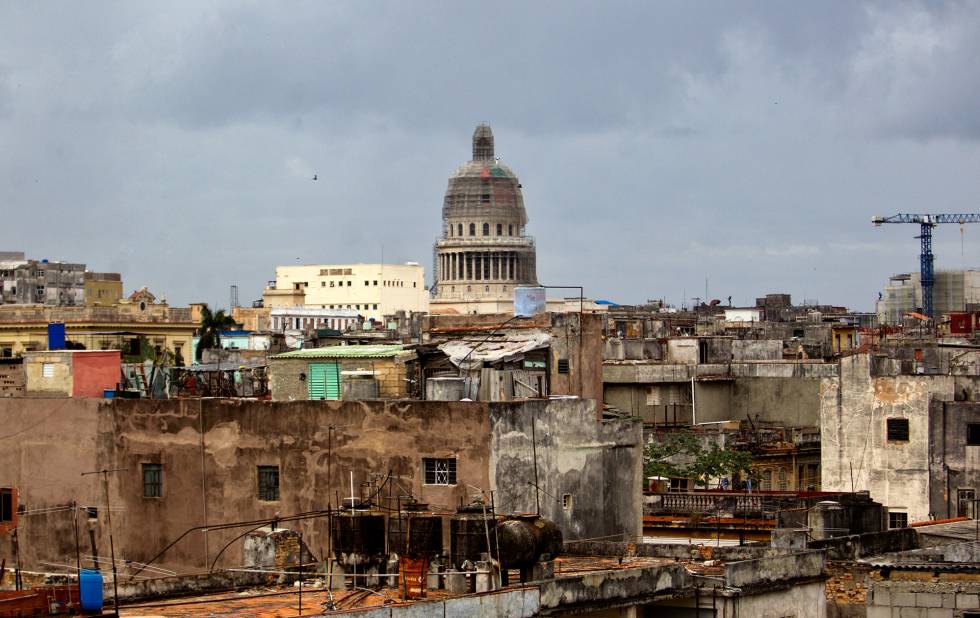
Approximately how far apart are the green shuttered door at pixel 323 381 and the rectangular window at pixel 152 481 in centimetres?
446

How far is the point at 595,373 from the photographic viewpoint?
4197 cm

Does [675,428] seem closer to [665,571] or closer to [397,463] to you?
[397,463]

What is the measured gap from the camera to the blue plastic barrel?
2155cm

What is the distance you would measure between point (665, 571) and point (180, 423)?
13741mm

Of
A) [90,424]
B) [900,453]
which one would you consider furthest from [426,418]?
[900,453]

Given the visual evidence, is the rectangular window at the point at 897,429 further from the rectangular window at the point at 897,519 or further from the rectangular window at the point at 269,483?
the rectangular window at the point at 269,483

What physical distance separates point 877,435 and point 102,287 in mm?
100847

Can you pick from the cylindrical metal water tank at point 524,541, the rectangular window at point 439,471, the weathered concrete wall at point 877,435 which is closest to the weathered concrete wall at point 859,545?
the cylindrical metal water tank at point 524,541

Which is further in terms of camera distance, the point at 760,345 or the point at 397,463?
the point at 760,345

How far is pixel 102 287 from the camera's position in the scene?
146m

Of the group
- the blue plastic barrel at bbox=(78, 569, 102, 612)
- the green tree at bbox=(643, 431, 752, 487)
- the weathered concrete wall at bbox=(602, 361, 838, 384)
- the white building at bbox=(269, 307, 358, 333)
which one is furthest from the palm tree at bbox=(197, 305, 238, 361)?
the blue plastic barrel at bbox=(78, 569, 102, 612)

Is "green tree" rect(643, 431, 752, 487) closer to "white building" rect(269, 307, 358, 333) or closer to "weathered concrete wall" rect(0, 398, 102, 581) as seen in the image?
"weathered concrete wall" rect(0, 398, 102, 581)

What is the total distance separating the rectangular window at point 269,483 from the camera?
1411 inches

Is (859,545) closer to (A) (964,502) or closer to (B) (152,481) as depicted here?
(B) (152,481)
